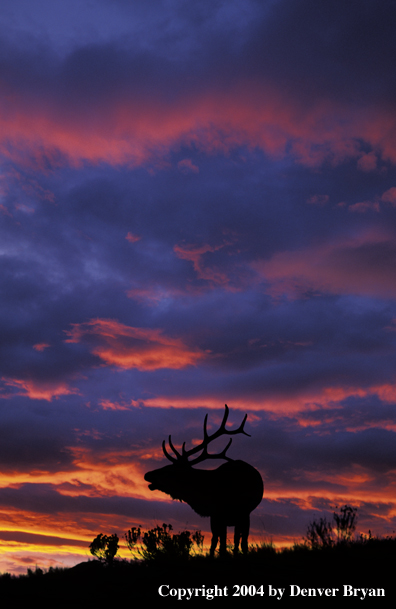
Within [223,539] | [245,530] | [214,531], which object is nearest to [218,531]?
[214,531]

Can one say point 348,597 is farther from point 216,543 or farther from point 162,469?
point 162,469

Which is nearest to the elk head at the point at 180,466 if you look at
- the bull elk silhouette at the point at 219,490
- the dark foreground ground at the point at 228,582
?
the bull elk silhouette at the point at 219,490

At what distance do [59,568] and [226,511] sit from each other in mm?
4533

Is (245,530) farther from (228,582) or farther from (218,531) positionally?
(228,582)

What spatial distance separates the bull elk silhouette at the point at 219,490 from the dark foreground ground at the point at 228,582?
1.52m

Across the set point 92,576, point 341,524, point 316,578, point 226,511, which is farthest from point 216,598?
point 341,524

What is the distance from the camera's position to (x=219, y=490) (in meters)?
14.1

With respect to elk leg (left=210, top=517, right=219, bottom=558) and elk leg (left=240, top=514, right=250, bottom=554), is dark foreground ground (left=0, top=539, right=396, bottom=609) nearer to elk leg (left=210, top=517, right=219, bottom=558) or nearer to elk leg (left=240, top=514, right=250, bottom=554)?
elk leg (left=210, top=517, right=219, bottom=558)

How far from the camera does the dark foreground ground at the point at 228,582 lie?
27.8 ft

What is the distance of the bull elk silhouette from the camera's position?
539 inches

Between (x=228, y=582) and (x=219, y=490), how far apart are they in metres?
4.92

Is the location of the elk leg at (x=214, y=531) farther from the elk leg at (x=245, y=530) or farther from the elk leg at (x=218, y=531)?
the elk leg at (x=245, y=530)

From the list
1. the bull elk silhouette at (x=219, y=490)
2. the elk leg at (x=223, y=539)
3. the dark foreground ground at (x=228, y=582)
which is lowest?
the dark foreground ground at (x=228, y=582)

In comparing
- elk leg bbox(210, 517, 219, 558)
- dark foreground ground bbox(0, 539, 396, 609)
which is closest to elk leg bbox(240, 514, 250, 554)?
elk leg bbox(210, 517, 219, 558)
